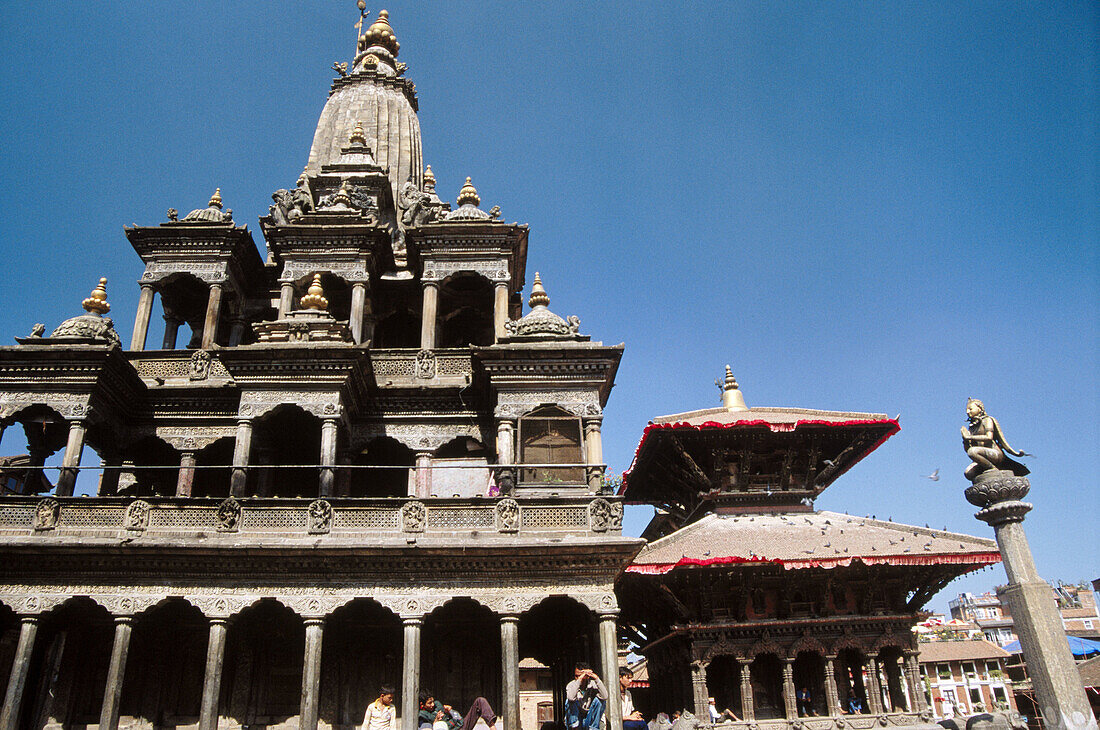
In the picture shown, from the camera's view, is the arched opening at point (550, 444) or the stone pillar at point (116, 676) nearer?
the stone pillar at point (116, 676)

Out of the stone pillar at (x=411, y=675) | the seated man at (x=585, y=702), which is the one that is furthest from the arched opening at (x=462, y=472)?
the seated man at (x=585, y=702)

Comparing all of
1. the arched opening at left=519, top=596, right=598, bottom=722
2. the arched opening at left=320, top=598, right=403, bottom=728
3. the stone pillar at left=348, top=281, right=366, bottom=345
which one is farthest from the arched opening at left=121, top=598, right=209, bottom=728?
the stone pillar at left=348, top=281, right=366, bottom=345

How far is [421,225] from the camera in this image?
25.3m

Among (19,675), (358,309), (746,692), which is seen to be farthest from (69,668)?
(746,692)

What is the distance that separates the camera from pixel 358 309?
2447 cm

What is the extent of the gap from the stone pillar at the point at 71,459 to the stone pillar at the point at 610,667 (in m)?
13.2

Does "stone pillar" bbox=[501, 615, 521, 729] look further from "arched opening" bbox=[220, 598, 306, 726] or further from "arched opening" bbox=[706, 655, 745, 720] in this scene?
"arched opening" bbox=[706, 655, 745, 720]

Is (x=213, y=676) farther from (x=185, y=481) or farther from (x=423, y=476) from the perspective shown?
(x=423, y=476)

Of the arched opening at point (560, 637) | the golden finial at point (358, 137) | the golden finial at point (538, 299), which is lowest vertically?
the arched opening at point (560, 637)

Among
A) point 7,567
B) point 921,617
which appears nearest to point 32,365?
point 7,567

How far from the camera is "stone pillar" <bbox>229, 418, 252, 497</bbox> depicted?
19031 millimetres

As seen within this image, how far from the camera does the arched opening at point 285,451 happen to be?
20.8m

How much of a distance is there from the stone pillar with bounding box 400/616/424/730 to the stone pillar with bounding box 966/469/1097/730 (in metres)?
11.6

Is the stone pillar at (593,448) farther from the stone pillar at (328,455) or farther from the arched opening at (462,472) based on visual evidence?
the stone pillar at (328,455)
